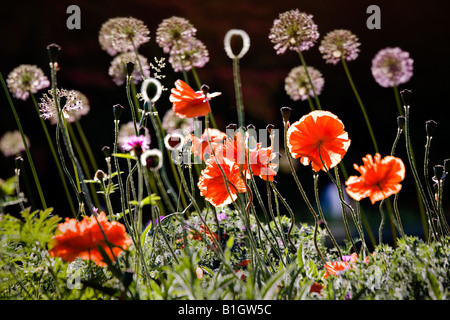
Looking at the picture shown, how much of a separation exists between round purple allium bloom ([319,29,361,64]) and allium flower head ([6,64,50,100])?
40.4 inches

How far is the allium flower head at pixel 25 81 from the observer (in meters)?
1.57

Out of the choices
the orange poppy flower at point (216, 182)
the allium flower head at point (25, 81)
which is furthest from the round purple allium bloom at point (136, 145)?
the allium flower head at point (25, 81)

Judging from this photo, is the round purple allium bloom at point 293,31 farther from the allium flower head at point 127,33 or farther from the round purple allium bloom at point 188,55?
the allium flower head at point 127,33

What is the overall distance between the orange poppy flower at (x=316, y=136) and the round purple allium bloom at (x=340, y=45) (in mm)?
815

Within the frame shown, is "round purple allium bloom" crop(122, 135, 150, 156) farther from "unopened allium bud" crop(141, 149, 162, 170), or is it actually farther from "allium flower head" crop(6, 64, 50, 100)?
"allium flower head" crop(6, 64, 50, 100)

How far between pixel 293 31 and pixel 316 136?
71cm

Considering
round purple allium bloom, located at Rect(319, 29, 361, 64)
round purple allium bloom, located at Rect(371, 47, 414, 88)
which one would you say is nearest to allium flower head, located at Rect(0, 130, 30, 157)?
round purple allium bloom, located at Rect(319, 29, 361, 64)

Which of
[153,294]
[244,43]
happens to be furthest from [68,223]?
[244,43]

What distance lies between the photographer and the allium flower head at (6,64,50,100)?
5.14 ft

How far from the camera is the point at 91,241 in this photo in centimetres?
66

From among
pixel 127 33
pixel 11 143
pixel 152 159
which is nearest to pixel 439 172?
pixel 152 159

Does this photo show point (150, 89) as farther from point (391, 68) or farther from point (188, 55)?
point (391, 68)
